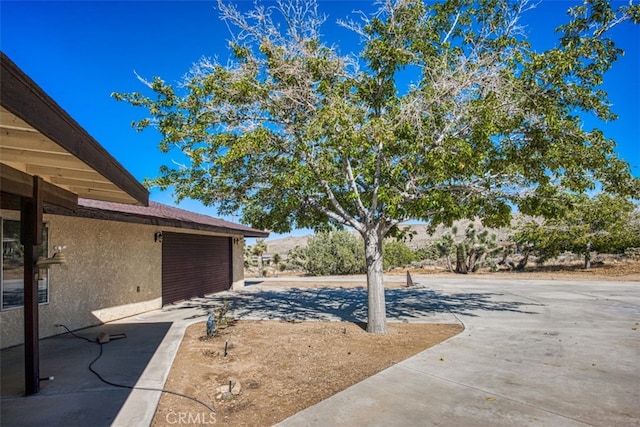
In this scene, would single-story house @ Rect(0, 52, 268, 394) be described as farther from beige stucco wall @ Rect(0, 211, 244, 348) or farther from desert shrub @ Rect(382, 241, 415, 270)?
desert shrub @ Rect(382, 241, 415, 270)

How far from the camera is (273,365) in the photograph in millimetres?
5746

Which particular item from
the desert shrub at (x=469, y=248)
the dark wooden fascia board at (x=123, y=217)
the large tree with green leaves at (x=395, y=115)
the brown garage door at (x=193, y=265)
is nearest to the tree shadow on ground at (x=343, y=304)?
the brown garage door at (x=193, y=265)

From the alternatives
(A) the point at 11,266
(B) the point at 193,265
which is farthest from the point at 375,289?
(B) the point at 193,265

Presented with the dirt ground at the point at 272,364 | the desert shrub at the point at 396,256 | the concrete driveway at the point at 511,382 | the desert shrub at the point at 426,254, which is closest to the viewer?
the concrete driveway at the point at 511,382

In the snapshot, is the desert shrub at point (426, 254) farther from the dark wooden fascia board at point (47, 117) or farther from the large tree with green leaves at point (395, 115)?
the dark wooden fascia board at point (47, 117)

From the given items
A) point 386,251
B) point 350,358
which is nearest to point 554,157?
point 350,358

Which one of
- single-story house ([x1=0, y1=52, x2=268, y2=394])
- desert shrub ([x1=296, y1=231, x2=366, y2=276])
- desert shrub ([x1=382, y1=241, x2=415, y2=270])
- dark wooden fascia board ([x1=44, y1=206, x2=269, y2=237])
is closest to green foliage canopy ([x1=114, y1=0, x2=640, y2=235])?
dark wooden fascia board ([x1=44, y1=206, x2=269, y2=237])

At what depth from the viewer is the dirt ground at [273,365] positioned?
164 inches

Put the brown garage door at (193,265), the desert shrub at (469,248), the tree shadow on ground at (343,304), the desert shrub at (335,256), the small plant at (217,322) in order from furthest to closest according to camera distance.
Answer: the desert shrub at (335,256), the desert shrub at (469,248), the brown garage door at (193,265), the tree shadow on ground at (343,304), the small plant at (217,322)

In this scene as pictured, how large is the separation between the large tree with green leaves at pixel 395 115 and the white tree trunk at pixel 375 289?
3cm

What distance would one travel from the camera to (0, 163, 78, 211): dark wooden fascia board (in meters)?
3.93

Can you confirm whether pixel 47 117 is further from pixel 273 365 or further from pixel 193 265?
pixel 193 265

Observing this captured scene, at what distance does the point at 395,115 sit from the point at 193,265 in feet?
31.9

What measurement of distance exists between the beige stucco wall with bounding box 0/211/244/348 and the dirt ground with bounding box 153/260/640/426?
2544 millimetres
